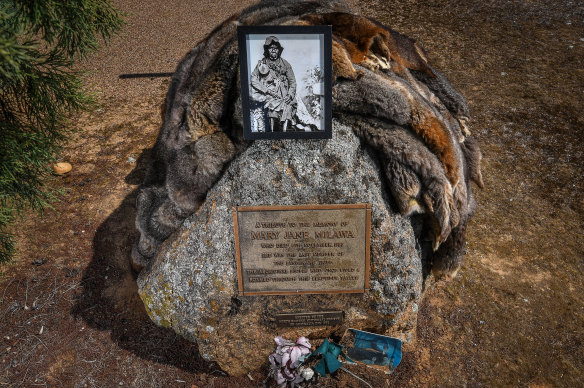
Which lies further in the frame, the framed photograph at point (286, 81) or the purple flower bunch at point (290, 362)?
the purple flower bunch at point (290, 362)

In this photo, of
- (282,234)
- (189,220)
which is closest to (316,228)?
(282,234)

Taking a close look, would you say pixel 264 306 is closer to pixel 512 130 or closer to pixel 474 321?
pixel 474 321

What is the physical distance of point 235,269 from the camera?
3.60m

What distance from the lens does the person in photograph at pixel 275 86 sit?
3.19 m

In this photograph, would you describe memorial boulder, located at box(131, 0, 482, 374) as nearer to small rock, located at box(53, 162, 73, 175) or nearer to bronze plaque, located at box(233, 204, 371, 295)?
bronze plaque, located at box(233, 204, 371, 295)

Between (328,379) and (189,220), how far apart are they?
185 centimetres

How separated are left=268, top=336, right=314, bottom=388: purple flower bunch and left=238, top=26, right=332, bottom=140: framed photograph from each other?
182cm

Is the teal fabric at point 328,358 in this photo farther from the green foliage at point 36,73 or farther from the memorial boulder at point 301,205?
the green foliage at point 36,73

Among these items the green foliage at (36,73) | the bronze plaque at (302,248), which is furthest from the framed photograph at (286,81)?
the green foliage at (36,73)

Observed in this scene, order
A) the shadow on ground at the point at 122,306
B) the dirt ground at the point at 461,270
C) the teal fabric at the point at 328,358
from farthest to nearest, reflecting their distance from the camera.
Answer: the shadow on ground at the point at 122,306, the dirt ground at the point at 461,270, the teal fabric at the point at 328,358

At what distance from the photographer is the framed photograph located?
3.13 m

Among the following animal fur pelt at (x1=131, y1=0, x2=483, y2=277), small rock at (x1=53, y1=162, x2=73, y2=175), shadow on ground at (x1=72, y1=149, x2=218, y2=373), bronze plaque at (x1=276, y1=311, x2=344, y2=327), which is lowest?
shadow on ground at (x1=72, y1=149, x2=218, y2=373)

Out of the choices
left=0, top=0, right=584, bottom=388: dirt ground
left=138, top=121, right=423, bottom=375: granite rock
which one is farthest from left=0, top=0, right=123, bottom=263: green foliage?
left=138, top=121, right=423, bottom=375: granite rock

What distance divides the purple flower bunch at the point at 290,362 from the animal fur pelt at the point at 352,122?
1425mm
